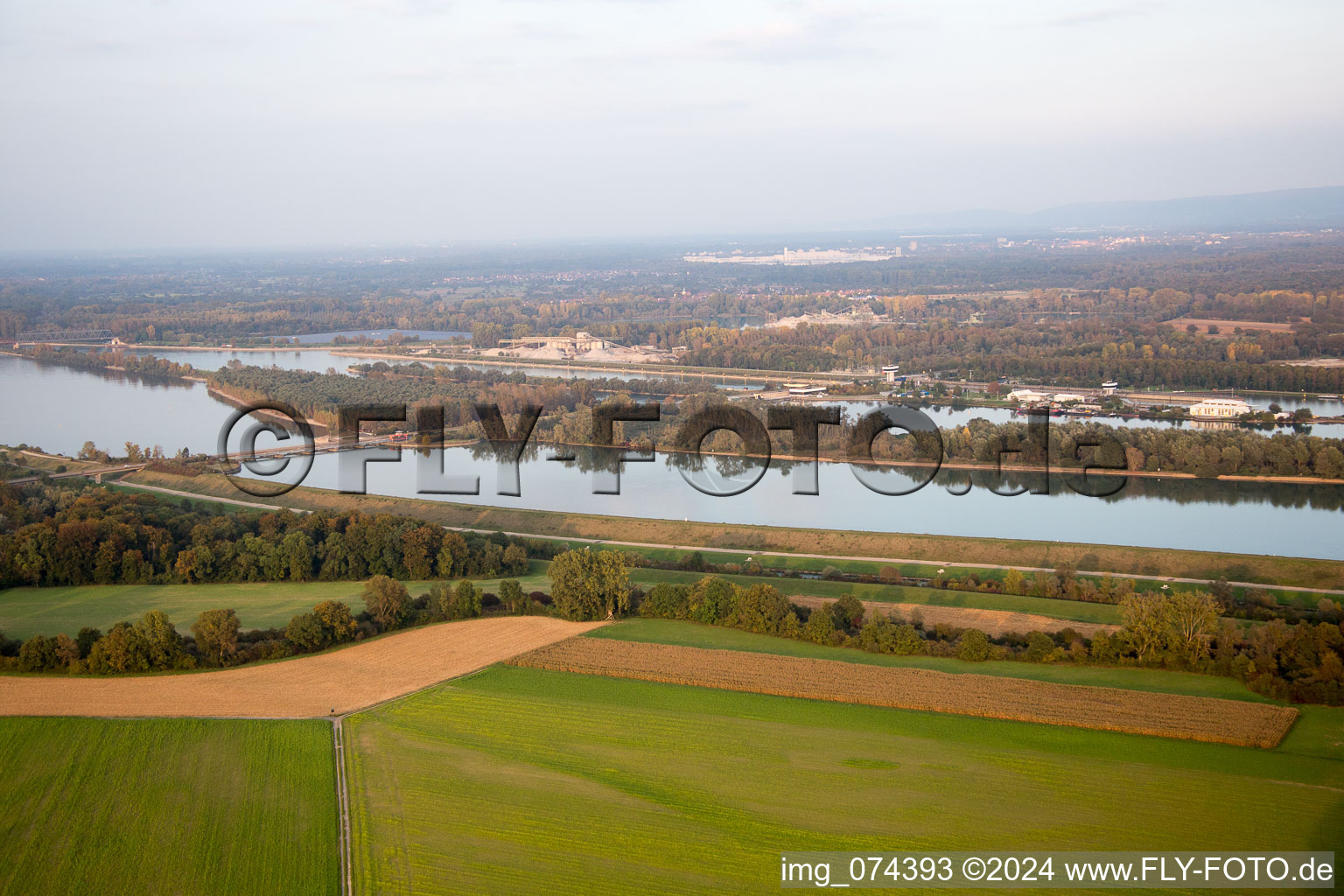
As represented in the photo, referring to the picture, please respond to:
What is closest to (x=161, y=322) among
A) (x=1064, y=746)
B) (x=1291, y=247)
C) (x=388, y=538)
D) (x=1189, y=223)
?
(x=388, y=538)

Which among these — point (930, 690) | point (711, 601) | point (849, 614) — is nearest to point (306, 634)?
point (711, 601)

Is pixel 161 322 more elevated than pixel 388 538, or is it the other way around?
pixel 161 322

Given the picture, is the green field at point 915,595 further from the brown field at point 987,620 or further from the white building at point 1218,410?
the white building at point 1218,410

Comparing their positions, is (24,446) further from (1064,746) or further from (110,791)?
(1064,746)

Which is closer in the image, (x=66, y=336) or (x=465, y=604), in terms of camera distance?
(x=465, y=604)

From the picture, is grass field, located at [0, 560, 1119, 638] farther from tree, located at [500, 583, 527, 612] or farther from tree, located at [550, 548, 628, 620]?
tree, located at [550, 548, 628, 620]

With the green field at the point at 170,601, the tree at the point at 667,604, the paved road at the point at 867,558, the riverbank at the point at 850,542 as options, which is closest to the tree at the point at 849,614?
the tree at the point at 667,604

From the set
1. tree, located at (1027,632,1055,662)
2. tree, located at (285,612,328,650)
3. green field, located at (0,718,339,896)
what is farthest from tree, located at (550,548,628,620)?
tree, located at (1027,632,1055,662)

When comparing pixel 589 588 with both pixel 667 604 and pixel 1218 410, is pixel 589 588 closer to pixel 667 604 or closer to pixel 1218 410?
pixel 667 604
